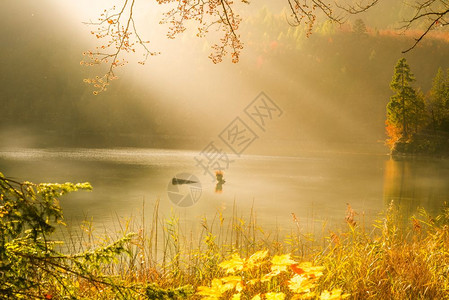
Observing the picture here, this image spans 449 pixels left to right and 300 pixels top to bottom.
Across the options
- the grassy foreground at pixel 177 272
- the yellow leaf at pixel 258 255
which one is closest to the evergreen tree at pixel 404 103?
the grassy foreground at pixel 177 272

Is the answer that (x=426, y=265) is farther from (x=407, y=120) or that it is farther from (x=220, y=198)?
(x=407, y=120)

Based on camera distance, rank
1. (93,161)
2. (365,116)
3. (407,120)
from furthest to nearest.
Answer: (365,116) < (407,120) < (93,161)

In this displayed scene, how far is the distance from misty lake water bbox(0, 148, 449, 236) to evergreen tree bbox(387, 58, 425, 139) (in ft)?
39.1

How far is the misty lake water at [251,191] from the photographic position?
1514 centimetres

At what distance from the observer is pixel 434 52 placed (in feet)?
357

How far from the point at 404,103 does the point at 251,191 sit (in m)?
29.6

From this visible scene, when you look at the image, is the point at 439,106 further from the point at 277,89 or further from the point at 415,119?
the point at 277,89

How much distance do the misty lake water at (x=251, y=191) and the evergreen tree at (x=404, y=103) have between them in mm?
11928

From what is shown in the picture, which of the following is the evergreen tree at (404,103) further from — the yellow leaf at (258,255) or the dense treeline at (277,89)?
the dense treeline at (277,89)

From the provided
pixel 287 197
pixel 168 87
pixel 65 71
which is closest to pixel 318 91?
pixel 168 87

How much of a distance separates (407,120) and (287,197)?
30836mm

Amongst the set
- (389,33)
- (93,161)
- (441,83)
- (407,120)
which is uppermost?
(389,33)

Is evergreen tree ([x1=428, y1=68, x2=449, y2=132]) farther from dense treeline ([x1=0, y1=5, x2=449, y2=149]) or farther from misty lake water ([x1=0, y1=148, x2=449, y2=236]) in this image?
dense treeline ([x1=0, y1=5, x2=449, y2=149])

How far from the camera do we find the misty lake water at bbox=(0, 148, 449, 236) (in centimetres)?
1514
